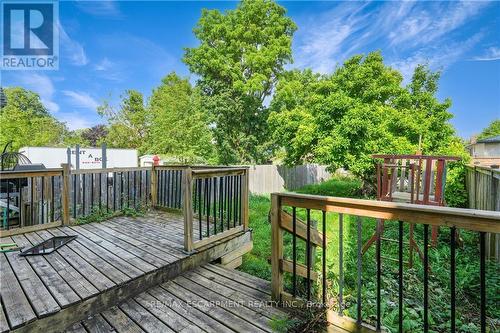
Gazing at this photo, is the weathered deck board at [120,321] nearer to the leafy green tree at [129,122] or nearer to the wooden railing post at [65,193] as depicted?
the wooden railing post at [65,193]

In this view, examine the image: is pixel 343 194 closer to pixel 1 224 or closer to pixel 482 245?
pixel 482 245

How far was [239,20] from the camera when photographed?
1312 cm

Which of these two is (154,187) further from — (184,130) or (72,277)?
(184,130)

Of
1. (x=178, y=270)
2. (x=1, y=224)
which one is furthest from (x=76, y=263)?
(x=1, y=224)

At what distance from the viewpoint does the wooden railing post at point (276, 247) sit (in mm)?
2002

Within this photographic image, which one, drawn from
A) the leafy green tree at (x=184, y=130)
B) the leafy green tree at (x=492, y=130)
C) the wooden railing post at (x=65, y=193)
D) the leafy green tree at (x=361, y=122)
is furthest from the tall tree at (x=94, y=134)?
the leafy green tree at (x=492, y=130)

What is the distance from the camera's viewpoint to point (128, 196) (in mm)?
4844

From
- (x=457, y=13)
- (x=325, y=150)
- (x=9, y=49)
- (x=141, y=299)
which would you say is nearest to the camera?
(x=141, y=299)

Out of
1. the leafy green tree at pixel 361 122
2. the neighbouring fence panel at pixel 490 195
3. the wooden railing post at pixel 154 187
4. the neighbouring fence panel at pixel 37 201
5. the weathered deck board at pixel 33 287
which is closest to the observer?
the weathered deck board at pixel 33 287

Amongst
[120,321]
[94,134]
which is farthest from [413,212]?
[94,134]

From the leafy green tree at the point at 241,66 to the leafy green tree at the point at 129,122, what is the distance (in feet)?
28.2

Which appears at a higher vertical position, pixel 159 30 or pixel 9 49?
pixel 159 30

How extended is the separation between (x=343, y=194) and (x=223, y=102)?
24.9 feet

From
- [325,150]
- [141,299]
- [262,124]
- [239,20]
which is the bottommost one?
[141,299]
